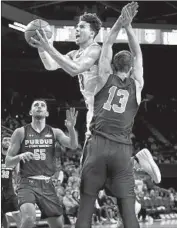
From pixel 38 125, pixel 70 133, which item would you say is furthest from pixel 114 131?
pixel 38 125

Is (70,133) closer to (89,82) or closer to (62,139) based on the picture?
(62,139)

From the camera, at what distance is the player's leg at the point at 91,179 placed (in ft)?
14.7

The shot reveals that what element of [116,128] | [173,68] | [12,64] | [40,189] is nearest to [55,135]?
[40,189]

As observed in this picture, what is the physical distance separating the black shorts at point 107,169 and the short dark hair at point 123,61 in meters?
0.64

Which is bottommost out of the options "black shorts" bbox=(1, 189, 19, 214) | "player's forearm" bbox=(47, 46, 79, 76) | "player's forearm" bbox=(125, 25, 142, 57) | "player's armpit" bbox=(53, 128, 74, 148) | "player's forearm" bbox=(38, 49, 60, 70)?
"black shorts" bbox=(1, 189, 19, 214)

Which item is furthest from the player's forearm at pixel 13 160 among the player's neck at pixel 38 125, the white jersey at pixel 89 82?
the white jersey at pixel 89 82

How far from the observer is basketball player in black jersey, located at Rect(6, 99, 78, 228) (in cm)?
603

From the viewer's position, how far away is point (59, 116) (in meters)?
22.9

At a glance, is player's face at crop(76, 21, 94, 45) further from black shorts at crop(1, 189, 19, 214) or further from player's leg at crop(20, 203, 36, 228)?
black shorts at crop(1, 189, 19, 214)

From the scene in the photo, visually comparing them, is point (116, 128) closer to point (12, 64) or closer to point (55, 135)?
point (55, 135)

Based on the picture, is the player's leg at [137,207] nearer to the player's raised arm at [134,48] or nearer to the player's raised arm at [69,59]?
the player's raised arm at [134,48]

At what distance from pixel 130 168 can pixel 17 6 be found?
49.6ft

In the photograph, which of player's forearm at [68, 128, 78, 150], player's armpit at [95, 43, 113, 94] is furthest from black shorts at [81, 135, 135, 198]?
player's forearm at [68, 128, 78, 150]

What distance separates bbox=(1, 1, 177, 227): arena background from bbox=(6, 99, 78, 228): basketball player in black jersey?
1144 cm
